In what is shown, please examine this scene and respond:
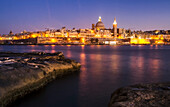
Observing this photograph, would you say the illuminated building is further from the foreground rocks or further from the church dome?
the foreground rocks

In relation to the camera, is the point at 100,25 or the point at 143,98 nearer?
the point at 143,98

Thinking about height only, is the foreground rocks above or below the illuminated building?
below

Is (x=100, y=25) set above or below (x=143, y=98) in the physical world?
above

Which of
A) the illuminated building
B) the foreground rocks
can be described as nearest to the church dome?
the illuminated building

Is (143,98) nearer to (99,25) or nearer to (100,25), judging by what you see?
(99,25)

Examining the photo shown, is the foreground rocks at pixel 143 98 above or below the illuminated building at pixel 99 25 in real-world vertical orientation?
below

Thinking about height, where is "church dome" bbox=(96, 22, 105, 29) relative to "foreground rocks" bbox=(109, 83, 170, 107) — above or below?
above

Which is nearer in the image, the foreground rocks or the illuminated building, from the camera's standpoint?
the foreground rocks

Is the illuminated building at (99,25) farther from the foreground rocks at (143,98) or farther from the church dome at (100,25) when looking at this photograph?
the foreground rocks at (143,98)

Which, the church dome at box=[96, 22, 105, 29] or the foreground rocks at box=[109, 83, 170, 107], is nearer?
the foreground rocks at box=[109, 83, 170, 107]

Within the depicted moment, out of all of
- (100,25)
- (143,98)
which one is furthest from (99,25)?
(143,98)

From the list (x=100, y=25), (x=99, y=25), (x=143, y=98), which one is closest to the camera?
(x=143, y=98)

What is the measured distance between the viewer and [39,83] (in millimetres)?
5738

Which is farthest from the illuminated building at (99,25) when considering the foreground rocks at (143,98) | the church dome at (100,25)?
the foreground rocks at (143,98)
